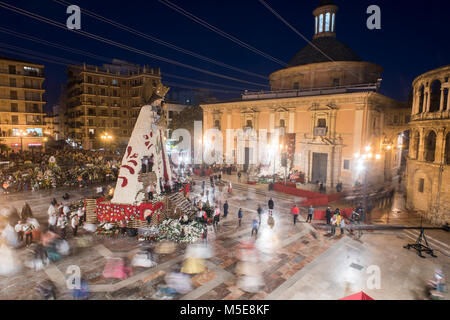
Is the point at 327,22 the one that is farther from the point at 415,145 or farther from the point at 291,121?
the point at 415,145

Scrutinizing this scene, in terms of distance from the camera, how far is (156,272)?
1008 cm

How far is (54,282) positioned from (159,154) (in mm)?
9115

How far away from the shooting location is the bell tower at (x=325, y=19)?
3309 cm

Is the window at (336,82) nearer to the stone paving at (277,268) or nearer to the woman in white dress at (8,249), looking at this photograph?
the stone paving at (277,268)

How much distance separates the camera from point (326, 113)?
88.6 feet

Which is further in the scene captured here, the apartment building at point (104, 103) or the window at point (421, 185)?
the apartment building at point (104, 103)

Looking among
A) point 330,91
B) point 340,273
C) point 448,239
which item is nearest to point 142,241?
point 340,273

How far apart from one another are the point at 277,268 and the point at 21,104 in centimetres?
5066

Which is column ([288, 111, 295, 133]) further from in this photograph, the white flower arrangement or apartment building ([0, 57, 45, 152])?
apartment building ([0, 57, 45, 152])

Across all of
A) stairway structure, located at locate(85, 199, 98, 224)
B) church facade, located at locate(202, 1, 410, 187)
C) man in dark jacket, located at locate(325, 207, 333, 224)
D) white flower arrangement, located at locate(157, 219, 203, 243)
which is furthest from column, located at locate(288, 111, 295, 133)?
stairway structure, located at locate(85, 199, 98, 224)

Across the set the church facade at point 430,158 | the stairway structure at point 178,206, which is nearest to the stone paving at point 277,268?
the stairway structure at point 178,206

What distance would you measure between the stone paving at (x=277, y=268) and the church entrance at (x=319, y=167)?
12973mm

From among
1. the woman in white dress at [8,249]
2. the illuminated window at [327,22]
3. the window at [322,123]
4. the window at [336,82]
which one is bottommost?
the woman in white dress at [8,249]

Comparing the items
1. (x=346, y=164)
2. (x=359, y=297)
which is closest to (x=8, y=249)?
(x=359, y=297)
